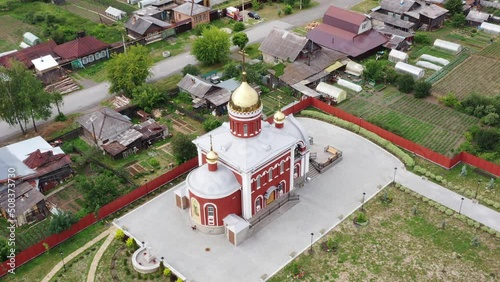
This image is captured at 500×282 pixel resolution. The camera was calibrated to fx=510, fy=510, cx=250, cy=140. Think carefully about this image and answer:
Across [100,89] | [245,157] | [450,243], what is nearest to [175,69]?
[100,89]

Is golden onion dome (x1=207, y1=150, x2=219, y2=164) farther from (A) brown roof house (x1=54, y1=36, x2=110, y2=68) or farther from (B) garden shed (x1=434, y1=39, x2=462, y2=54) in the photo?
(B) garden shed (x1=434, y1=39, x2=462, y2=54)

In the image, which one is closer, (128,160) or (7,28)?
(128,160)

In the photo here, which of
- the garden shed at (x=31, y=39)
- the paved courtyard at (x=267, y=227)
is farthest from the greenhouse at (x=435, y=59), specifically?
the garden shed at (x=31, y=39)

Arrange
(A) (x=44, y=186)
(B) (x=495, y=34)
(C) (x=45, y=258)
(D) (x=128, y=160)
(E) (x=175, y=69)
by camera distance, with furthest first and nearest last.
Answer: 1. (B) (x=495, y=34)
2. (E) (x=175, y=69)
3. (D) (x=128, y=160)
4. (A) (x=44, y=186)
5. (C) (x=45, y=258)

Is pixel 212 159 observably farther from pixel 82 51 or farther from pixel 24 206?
pixel 82 51

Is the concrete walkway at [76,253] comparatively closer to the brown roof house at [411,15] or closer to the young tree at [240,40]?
the young tree at [240,40]

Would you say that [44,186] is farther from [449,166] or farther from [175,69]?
[449,166]

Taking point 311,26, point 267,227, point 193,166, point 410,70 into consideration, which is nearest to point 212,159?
point 267,227
